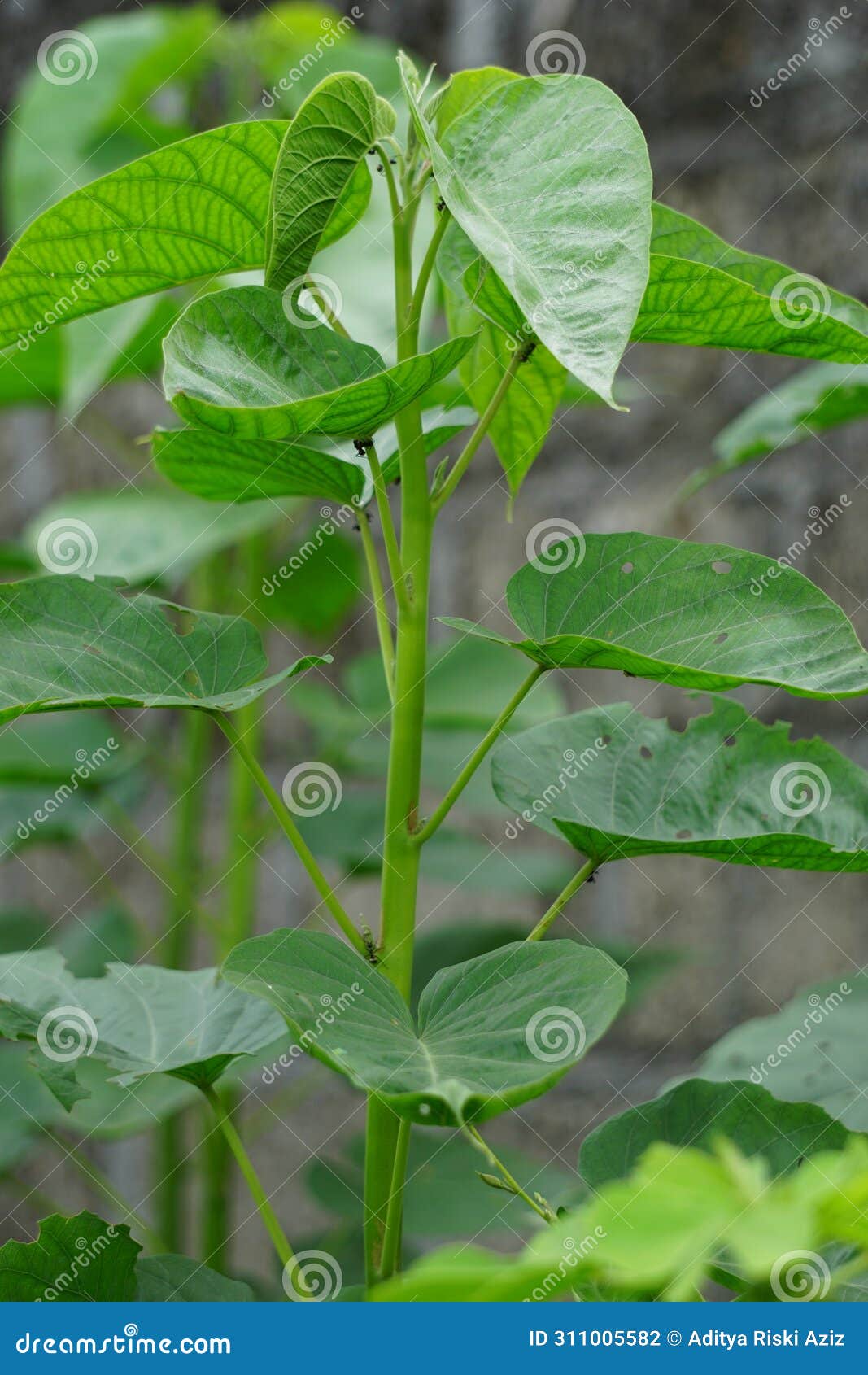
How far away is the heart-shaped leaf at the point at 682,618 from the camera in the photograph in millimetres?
357

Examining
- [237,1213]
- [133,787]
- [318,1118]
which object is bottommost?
[237,1213]

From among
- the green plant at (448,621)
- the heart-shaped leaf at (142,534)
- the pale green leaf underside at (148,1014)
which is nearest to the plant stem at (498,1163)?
the green plant at (448,621)

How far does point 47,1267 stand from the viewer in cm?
39

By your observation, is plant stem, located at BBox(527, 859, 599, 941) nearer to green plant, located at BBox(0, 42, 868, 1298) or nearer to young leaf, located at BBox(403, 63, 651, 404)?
green plant, located at BBox(0, 42, 868, 1298)

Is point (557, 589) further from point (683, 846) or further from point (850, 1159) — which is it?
point (850, 1159)

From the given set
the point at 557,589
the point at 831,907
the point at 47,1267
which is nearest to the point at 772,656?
the point at 557,589

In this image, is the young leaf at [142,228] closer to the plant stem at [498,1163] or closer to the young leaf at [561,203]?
the young leaf at [561,203]

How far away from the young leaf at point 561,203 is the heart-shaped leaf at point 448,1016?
0.16 m

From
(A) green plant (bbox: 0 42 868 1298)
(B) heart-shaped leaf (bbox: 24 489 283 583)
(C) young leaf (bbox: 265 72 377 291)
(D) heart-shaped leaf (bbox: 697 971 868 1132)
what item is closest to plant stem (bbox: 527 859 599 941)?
(A) green plant (bbox: 0 42 868 1298)

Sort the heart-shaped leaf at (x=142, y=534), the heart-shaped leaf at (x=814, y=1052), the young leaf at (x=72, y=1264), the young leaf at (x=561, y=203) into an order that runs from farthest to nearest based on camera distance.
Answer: the heart-shaped leaf at (x=142, y=534)
the heart-shaped leaf at (x=814, y=1052)
the young leaf at (x=72, y=1264)
the young leaf at (x=561, y=203)

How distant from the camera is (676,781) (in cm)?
48

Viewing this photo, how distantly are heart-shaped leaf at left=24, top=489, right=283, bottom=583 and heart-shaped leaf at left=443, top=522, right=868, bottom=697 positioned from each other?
14.8 inches

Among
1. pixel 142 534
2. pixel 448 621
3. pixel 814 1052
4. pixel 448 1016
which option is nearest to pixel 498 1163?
pixel 448 1016

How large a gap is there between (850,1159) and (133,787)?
1.00m
